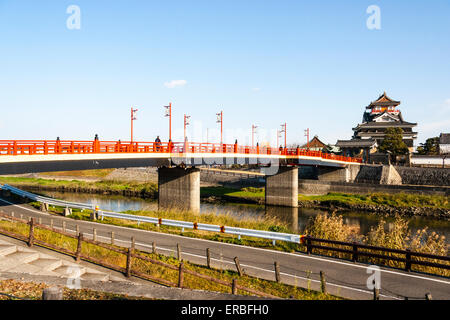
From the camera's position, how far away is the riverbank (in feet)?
147

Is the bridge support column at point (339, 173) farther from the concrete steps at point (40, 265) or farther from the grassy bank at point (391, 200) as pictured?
the concrete steps at point (40, 265)

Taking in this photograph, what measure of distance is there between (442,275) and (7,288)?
56.4ft

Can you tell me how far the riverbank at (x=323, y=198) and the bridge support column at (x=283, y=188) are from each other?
6.65 feet

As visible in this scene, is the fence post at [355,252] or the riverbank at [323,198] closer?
the fence post at [355,252]

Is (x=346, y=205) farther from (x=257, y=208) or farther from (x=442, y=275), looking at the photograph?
(x=442, y=275)

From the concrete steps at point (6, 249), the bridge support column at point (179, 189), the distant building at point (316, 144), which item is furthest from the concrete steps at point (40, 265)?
the distant building at point (316, 144)

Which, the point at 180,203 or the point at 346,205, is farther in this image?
the point at 346,205

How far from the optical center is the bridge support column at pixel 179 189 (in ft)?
112

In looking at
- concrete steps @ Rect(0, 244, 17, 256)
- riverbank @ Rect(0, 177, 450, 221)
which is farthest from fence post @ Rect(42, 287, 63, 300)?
riverbank @ Rect(0, 177, 450, 221)

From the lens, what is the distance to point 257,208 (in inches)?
1924

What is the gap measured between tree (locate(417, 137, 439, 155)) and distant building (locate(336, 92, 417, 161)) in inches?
149

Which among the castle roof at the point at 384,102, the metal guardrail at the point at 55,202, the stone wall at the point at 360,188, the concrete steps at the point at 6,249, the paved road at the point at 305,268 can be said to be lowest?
the stone wall at the point at 360,188

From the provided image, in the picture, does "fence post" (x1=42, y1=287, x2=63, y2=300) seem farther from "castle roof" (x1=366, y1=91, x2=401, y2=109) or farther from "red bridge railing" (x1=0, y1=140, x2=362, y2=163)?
"castle roof" (x1=366, y1=91, x2=401, y2=109)
